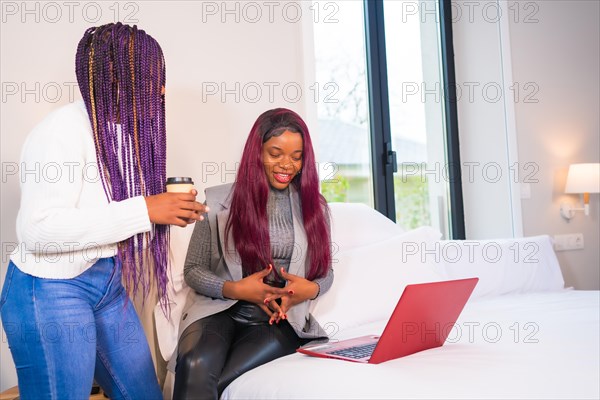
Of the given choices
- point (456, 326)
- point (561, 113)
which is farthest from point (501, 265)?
point (561, 113)

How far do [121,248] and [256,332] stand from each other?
52 cm

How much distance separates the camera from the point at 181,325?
1.87 m

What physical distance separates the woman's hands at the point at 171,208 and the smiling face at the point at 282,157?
566 millimetres

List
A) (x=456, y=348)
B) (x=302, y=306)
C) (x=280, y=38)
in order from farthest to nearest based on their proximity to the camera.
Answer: (x=280, y=38)
(x=302, y=306)
(x=456, y=348)

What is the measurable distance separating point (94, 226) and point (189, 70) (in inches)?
51.2

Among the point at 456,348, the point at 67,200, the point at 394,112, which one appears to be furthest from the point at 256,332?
the point at 394,112

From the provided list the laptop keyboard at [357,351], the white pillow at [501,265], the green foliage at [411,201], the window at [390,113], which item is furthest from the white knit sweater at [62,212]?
the green foliage at [411,201]

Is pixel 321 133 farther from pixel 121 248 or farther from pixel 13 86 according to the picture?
pixel 121 248

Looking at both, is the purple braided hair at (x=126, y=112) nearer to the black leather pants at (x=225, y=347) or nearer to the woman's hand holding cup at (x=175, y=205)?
the woman's hand holding cup at (x=175, y=205)

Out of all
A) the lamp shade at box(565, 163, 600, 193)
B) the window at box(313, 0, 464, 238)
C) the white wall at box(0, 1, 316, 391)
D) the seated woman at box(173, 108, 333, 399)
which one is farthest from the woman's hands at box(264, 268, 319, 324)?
the lamp shade at box(565, 163, 600, 193)

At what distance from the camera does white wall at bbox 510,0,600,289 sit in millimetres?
4035

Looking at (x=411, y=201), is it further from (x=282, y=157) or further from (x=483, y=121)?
(x=282, y=157)

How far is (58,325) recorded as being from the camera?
1.33 meters

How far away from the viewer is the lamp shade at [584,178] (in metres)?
3.88
